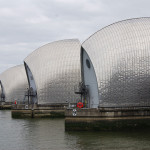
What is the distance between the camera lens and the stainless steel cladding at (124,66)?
2988cm

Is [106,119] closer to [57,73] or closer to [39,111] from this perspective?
[39,111]

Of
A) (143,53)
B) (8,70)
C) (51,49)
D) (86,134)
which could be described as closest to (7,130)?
(86,134)

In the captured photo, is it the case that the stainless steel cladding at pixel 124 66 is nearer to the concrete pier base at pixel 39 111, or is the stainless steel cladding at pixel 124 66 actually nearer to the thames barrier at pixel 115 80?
the thames barrier at pixel 115 80

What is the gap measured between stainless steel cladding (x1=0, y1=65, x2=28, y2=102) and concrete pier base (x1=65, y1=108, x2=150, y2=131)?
41.5 meters

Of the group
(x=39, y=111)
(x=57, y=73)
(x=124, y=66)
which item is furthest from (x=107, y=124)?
(x=57, y=73)

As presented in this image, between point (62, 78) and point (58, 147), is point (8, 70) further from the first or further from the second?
point (58, 147)

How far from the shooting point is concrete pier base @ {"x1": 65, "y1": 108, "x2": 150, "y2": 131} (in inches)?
1098

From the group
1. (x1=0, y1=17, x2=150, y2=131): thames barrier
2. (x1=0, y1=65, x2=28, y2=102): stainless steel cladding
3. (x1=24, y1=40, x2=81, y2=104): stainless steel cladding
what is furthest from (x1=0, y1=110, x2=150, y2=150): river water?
(x1=0, y1=65, x2=28, y2=102): stainless steel cladding

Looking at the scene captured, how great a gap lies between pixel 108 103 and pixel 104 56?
5.12 meters

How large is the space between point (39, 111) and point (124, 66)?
735 inches

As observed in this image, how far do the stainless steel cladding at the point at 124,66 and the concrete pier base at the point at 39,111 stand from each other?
1516cm

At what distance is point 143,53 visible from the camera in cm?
3070

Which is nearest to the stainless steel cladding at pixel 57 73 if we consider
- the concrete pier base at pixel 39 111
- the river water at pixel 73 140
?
the concrete pier base at pixel 39 111

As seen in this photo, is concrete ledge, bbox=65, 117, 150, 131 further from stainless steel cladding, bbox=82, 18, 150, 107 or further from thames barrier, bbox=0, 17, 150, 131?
stainless steel cladding, bbox=82, 18, 150, 107
